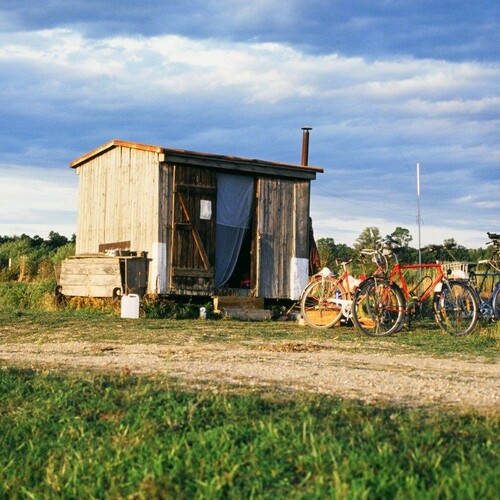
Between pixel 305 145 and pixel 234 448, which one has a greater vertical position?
pixel 305 145

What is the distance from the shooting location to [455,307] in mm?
13242

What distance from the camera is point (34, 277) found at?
2667 cm

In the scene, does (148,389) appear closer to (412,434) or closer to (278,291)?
(412,434)

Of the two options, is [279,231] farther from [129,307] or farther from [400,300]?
[400,300]

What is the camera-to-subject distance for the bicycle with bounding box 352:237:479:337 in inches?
507

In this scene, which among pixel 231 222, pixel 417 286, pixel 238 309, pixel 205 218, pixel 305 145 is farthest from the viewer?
pixel 305 145

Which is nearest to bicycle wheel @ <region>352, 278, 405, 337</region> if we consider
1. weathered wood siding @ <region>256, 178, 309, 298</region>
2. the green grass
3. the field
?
the field

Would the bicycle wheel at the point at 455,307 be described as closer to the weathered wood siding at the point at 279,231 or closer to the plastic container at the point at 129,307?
the plastic container at the point at 129,307

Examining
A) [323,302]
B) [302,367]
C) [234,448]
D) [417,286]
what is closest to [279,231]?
[323,302]

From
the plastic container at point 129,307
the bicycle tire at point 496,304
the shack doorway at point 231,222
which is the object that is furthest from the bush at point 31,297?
the bicycle tire at point 496,304

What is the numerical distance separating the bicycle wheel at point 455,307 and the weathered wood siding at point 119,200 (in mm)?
6243

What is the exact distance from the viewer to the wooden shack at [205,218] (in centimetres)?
1759

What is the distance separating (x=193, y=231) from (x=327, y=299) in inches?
173

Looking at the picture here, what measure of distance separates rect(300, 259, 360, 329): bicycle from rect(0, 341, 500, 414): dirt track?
3.47 m
